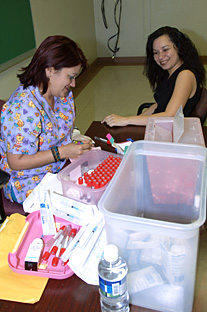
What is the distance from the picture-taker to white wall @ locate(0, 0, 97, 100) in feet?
8.69

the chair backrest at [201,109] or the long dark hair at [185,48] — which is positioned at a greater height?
the long dark hair at [185,48]

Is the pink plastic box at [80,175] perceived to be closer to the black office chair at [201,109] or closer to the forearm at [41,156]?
the forearm at [41,156]

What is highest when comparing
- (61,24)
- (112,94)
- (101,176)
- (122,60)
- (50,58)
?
(50,58)

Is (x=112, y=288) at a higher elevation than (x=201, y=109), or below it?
higher

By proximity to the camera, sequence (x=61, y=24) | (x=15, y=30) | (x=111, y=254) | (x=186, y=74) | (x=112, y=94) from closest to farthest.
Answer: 1. (x=111, y=254)
2. (x=186, y=74)
3. (x=15, y=30)
4. (x=61, y=24)
5. (x=112, y=94)

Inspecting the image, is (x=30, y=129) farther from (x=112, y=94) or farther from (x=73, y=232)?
(x=112, y=94)

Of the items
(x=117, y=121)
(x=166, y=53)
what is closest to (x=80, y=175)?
(x=117, y=121)

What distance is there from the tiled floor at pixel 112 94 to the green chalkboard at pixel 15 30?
40.4 inches

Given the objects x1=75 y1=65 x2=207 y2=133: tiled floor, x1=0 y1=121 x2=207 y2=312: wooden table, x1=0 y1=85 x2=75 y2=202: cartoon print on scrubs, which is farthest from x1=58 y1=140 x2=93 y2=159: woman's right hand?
x1=75 y1=65 x2=207 y2=133: tiled floor

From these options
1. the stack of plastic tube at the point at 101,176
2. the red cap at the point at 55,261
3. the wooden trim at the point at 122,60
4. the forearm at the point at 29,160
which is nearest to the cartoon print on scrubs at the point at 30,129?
the forearm at the point at 29,160

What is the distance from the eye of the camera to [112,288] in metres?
0.63

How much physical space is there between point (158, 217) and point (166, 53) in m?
1.26

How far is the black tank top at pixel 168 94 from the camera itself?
5.91 ft

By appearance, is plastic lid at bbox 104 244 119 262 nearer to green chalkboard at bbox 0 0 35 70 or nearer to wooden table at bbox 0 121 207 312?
wooden table at bbox 0 121 207 312
